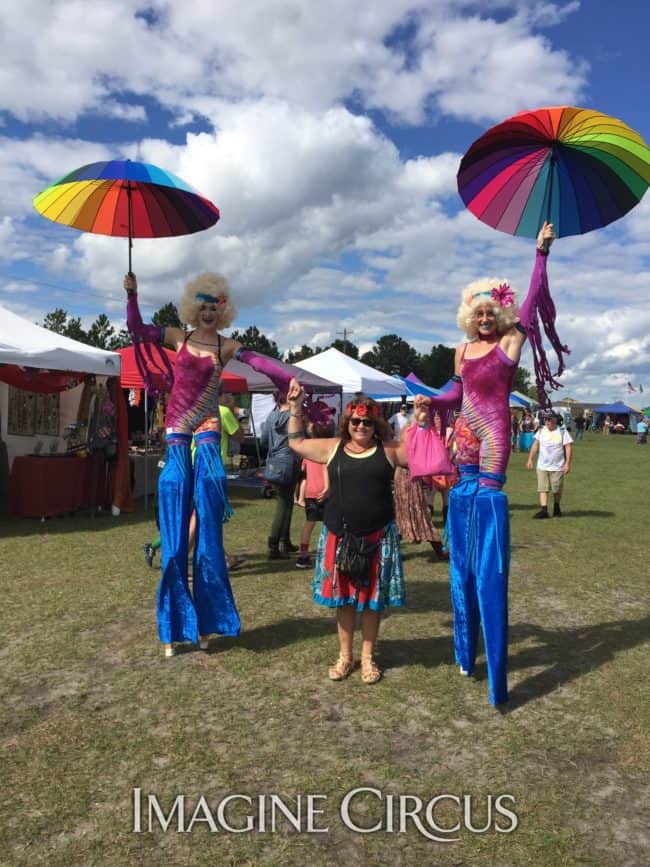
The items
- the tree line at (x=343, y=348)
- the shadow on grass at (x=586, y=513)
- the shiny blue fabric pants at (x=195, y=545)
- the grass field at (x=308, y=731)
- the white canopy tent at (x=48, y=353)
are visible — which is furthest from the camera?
the tree line at (x=343, y=348)

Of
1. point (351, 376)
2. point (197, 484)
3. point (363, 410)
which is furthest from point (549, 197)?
point (351, 376)

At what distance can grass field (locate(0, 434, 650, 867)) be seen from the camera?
98.6 inches

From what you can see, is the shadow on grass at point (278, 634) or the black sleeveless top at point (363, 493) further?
the shadow on grass at point (278, 634)

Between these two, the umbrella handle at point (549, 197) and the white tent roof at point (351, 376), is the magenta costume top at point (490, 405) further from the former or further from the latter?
the white tent roof at point (351, 376)

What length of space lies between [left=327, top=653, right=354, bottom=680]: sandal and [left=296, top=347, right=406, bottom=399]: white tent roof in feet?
41.8

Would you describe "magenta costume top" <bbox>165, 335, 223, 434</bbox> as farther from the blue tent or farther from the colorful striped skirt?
the blue tent

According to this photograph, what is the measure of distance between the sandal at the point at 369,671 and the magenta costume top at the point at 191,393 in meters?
1.73

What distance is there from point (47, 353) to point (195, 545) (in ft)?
17.4

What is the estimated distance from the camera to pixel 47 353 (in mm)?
8586

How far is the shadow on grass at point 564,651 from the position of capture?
401cm

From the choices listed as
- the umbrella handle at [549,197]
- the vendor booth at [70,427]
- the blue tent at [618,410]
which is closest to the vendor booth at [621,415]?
the blue tent at [618,410]

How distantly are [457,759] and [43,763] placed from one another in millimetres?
1845

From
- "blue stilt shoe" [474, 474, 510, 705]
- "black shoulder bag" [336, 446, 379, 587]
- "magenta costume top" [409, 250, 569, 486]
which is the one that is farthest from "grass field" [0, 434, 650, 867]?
"magenta costume top" [409, 250, 569, 486]

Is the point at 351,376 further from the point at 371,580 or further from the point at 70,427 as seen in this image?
the point at 371,580
